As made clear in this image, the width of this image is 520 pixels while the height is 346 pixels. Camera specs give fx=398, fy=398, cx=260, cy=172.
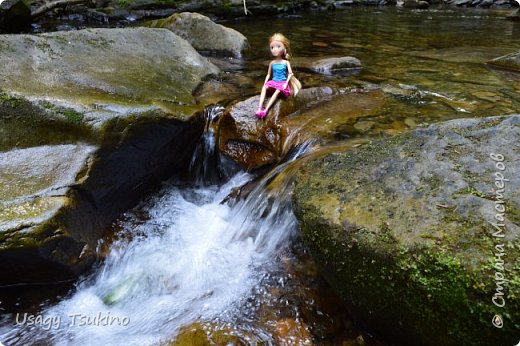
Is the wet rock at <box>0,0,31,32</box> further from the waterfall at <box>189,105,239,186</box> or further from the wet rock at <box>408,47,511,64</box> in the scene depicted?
the wet rock at <box>408,47,511,64</box>

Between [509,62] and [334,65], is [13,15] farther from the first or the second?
[509,62]

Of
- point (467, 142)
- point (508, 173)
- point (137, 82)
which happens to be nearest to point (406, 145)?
point (467, 142)

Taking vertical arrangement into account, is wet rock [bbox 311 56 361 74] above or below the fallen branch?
below

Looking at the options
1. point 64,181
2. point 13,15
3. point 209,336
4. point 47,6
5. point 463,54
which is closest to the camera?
point 209,336

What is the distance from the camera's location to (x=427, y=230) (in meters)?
2.38

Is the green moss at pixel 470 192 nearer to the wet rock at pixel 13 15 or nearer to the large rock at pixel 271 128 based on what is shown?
the large rock at pixel 271 128

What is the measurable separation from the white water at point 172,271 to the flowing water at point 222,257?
0.01m

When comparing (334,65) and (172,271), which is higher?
(334,65)

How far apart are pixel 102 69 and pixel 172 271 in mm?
2738

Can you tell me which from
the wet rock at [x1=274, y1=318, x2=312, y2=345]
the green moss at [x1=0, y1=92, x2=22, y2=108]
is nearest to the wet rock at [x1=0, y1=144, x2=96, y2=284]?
the green moss at [x1=0, y1=92, x2=22, y2=108]

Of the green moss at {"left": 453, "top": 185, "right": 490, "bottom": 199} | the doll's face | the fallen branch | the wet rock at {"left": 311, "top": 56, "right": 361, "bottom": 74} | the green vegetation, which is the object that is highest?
the fallen branch

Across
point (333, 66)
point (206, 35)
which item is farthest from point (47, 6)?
point (333, 66)

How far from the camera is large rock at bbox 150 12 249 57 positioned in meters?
9.18

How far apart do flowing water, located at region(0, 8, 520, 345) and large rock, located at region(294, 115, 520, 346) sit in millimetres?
640
